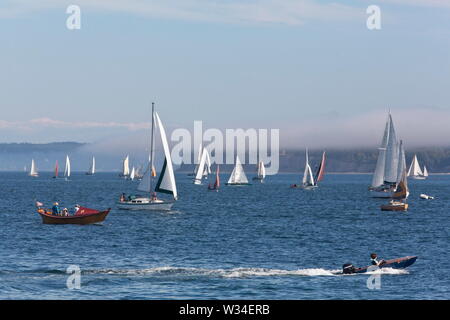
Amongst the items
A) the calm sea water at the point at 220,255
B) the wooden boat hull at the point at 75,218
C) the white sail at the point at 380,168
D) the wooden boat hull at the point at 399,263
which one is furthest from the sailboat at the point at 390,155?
the wooden boat hull at the point at 399,263

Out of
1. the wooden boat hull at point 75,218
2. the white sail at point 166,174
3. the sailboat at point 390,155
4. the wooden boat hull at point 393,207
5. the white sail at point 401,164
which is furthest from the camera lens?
the sailboat at point 390,155

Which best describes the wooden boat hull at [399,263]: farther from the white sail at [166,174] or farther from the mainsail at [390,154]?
the mainsail at [390,154]

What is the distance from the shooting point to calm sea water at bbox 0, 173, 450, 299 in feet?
166

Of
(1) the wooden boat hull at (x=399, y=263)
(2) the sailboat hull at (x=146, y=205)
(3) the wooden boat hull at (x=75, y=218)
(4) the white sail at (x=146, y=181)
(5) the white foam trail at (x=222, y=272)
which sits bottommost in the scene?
(5) the white foam trail at (x=222, y=272)

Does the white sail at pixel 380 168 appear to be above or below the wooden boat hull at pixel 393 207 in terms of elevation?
above

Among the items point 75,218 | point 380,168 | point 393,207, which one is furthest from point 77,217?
point 380,168

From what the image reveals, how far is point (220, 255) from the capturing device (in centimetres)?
6956

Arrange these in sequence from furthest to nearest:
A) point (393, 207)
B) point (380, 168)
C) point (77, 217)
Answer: point (380, 168) < point (393, 207) < point (77, 217)

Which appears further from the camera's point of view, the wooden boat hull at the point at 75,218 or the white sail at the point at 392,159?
the white sail at the point at 392,159

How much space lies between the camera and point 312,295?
49281 mm

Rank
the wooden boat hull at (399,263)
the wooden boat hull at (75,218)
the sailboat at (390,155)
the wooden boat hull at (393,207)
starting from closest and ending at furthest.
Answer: the wooden boat hull at (399,263) → the wooden boat hull at (75,218) → the wooden boat hull at (393,207) → the sailboat at (390,155)

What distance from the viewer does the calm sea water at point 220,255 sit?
5066 centimetres

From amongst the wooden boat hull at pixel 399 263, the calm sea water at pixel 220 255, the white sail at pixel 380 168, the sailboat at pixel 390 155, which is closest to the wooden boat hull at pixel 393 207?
the calm sea water at pixel 220 255

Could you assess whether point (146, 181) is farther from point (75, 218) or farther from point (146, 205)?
point (75, 218)
